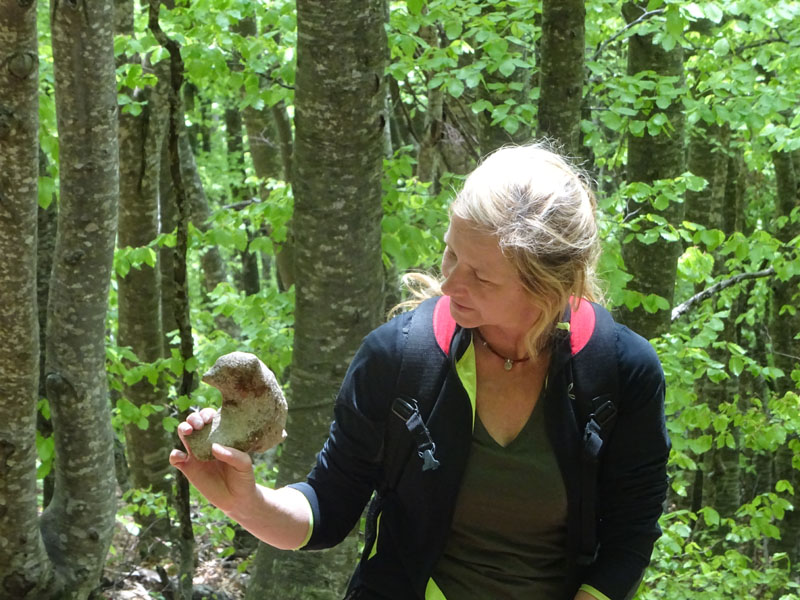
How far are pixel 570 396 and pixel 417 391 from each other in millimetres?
369

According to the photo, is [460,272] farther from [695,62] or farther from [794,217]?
[794,217]

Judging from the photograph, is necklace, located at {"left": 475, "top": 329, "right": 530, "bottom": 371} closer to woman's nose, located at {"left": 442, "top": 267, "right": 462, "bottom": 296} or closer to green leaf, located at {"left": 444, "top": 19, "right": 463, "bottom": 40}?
woman's nose, located at {"left": 442, "top": 267, "right": 462, "bottom": 296}

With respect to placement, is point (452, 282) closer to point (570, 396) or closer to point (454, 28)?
point (570, 396)

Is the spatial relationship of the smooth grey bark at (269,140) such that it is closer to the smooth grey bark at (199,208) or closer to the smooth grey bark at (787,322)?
the smooth grey bark at (199,208)

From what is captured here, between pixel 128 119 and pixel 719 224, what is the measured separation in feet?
25.8

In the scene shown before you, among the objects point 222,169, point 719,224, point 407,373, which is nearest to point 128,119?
point 407,373

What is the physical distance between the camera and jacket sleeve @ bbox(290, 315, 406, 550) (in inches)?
80.0

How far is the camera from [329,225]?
4027 mm

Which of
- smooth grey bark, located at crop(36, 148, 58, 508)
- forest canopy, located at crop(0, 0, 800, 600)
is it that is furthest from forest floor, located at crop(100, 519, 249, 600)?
smooth grey bark, located at crop(36, 148, 58, 508)

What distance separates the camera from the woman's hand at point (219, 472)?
186cm

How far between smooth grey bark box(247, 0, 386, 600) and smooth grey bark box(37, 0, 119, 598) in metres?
0.89

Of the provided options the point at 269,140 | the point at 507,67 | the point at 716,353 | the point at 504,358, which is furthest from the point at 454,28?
the point at 716,353

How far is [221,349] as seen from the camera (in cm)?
558

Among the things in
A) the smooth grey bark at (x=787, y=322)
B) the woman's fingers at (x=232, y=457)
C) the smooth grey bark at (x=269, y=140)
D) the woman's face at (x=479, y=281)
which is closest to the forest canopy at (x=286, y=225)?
the woman's face at (x=479, y=281)
